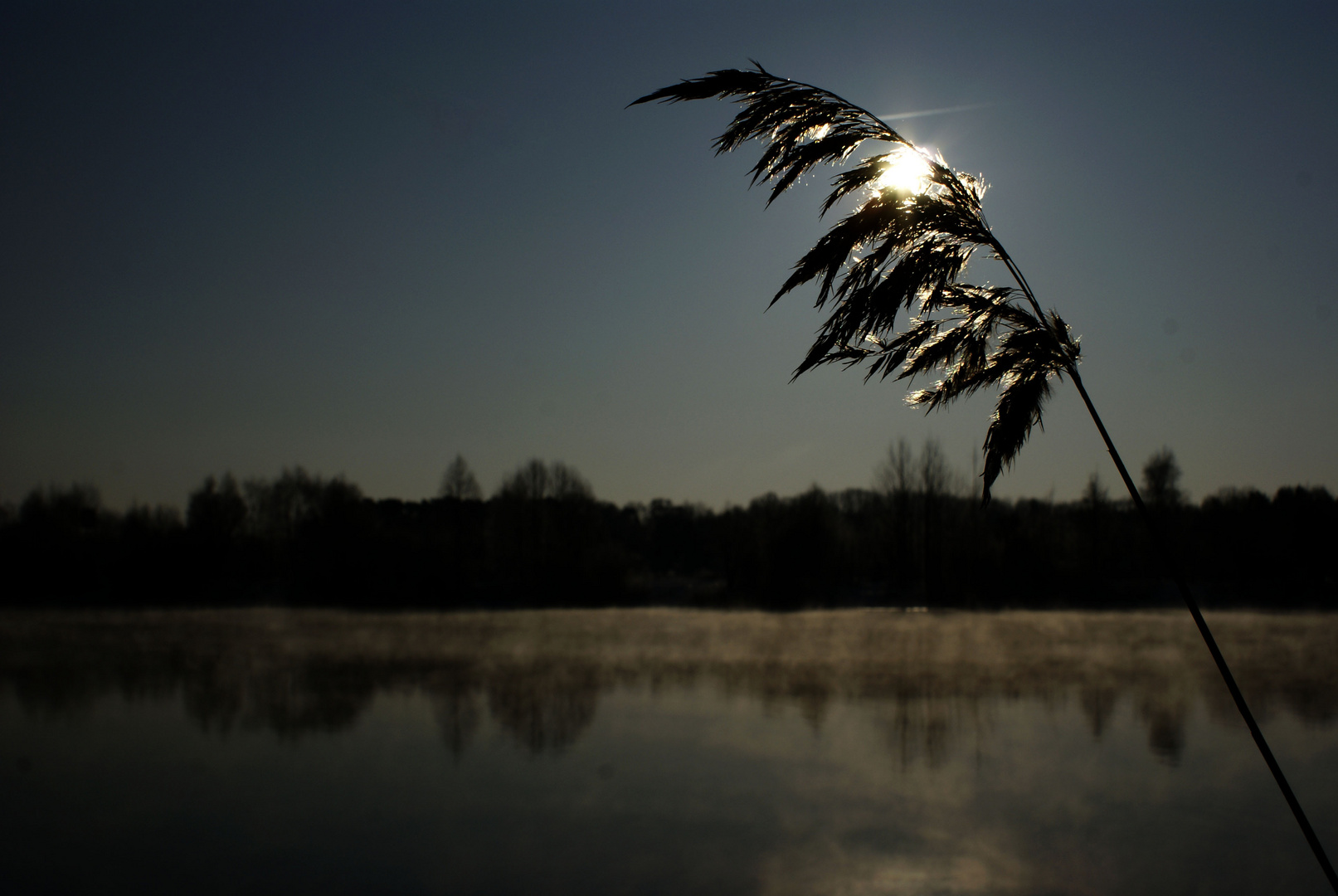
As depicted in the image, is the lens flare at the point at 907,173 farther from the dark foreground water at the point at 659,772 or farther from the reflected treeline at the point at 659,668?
the reflected treeline at the point at 659,668

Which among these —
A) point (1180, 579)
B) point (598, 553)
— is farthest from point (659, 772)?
point (598, 553)

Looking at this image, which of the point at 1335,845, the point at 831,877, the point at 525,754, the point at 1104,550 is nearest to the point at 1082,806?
the point at 1335,845

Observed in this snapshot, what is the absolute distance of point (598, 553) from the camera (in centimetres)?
3922

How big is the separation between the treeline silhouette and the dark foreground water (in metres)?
17.8

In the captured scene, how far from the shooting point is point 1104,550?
140 feet

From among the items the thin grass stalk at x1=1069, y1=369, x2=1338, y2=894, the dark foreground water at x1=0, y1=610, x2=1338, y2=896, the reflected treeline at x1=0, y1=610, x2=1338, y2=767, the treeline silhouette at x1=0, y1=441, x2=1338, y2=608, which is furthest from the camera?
the treeline silhouette at x1=0, y1=441, x2=1338, y2=608

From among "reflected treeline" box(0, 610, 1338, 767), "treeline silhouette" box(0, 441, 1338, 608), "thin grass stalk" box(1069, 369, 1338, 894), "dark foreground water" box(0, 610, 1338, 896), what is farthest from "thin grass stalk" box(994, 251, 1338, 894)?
"treeline silhouette" box(0, 441, 1338, 608)

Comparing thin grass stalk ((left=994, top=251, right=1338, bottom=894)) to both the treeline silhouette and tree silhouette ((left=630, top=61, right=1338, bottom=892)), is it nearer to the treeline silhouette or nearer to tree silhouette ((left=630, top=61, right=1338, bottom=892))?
tree silhouette ((left=630, top=61, right=1338, bottom=892))

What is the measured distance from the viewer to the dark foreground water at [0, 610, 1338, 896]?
6.78m

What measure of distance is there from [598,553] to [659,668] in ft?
71.0

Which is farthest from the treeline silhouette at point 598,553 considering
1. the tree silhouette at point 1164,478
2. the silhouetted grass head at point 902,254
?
the silhouetted grass head at point 902,254

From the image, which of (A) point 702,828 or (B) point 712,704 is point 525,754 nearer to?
(A) point 702,828

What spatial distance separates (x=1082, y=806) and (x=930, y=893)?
10.0 ft

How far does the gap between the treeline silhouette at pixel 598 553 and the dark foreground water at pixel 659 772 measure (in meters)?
17.8
